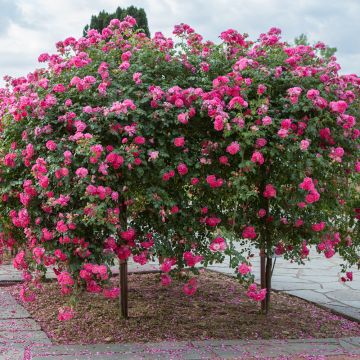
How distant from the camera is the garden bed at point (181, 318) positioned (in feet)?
13.0

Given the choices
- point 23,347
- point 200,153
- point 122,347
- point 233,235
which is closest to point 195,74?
point 200,153

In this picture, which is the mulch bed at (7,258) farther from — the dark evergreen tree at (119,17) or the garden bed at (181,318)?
the dark evergreen tree at (119,17)

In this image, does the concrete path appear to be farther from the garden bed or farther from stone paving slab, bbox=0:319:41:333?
stone paving slab, bbox=0:319:41:333

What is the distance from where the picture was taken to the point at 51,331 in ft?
13.2

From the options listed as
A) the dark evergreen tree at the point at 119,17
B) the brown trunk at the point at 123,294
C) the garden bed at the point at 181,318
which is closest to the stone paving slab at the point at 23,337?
the garden bed at the point at 181,318

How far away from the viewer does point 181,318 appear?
14.3 ft

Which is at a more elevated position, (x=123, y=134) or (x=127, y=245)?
(x=123, y=134)

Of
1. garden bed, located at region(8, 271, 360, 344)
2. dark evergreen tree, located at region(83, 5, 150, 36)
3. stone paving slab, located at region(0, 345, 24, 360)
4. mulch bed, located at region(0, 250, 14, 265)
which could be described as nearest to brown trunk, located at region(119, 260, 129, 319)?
garden bed, located at region(8, 271, 360, 344)

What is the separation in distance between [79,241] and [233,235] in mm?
1007

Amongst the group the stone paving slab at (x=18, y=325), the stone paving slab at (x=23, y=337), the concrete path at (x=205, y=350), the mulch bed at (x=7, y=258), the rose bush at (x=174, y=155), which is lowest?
the concrete path at (x=205, y=350)

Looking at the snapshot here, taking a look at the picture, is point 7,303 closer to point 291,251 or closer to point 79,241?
point 79,241

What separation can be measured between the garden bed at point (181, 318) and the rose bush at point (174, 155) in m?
0.43

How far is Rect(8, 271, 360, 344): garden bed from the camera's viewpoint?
396 cm

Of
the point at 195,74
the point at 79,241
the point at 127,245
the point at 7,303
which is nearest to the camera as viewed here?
the point at 79,241
